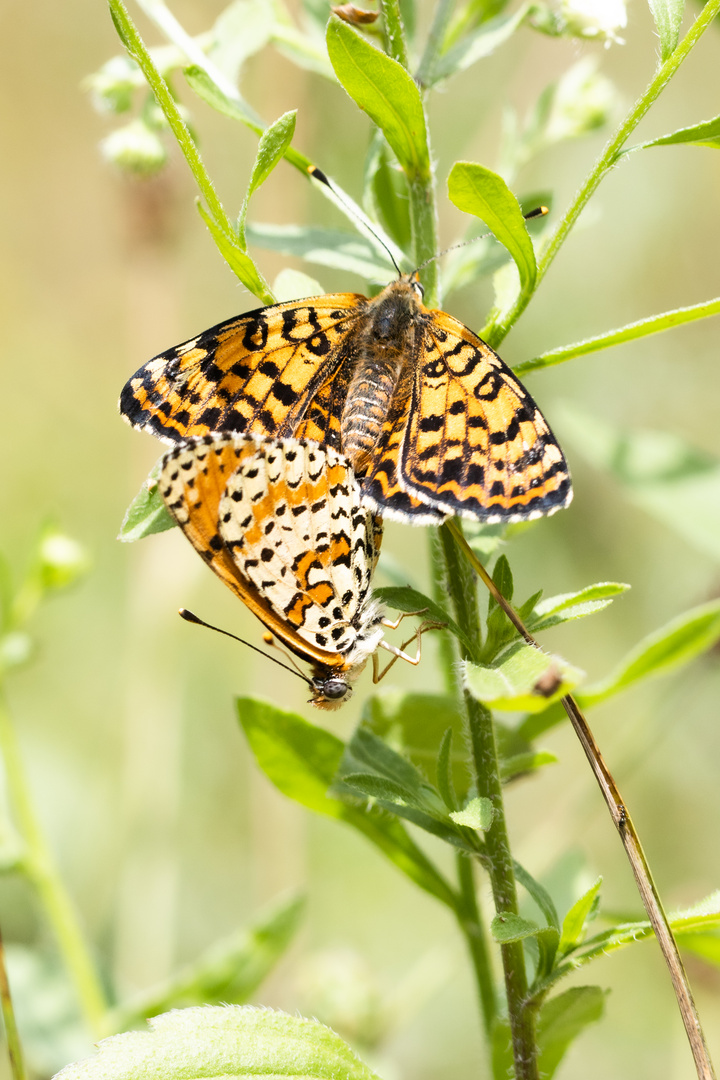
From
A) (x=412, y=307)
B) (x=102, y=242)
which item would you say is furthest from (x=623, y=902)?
(x=102, y=242)

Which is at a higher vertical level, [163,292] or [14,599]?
[163,292]

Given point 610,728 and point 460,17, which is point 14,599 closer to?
point 460,17

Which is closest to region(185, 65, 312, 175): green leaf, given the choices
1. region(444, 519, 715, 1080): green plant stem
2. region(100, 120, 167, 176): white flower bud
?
region(100, 120, 167, 176): white flower bud

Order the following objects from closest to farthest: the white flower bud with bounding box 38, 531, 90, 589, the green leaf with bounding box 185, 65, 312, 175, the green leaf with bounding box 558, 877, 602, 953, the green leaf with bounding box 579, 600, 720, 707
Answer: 1. the green leaf with bounding box 579, 600, 720, 707
2. the green leaf with bounding box 558, 877, 602, 953
3. the green leaf with bounding box 185, 65, 312, 175
4. the white flower bud with bounding box 38, 531, 90, 589

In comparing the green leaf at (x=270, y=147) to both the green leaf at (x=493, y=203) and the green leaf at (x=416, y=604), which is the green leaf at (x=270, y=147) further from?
the green leaf at (x=416, y=604)

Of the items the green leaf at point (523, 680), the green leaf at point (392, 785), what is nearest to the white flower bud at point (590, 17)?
the green leaf at point (523, 680)

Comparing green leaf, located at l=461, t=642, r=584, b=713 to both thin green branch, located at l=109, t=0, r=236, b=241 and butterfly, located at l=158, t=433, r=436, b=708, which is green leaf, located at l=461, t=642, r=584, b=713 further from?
thin green branch, located at l=109, t=0, r=236, b=241

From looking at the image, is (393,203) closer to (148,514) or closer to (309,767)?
(148,514)
